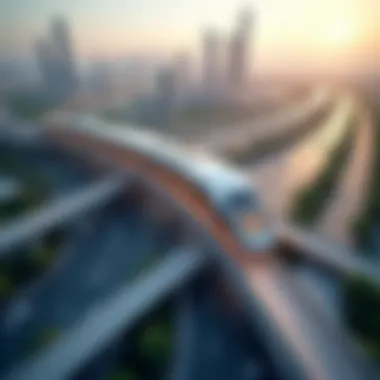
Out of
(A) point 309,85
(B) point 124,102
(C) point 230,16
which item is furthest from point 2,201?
(A) point 309,85

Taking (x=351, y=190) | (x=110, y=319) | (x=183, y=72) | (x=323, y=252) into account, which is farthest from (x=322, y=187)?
(x=110, y=319)

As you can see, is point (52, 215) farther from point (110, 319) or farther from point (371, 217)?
point (371, 217)

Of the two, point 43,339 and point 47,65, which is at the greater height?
point 47,65

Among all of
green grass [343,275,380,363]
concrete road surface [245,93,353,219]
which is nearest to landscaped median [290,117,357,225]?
concrete road surface [245,93,353,219]

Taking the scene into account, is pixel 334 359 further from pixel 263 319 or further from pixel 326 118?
pixel 326 118

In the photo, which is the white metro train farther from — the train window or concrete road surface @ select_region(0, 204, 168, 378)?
concrete road surface @ select_region(0, 204, 168, 378)

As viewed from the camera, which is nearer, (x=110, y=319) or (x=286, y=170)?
(x=110, y=319)

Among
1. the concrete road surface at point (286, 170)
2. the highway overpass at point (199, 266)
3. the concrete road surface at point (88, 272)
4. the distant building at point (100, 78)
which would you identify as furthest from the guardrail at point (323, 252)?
the distant building at point (100, 78)
